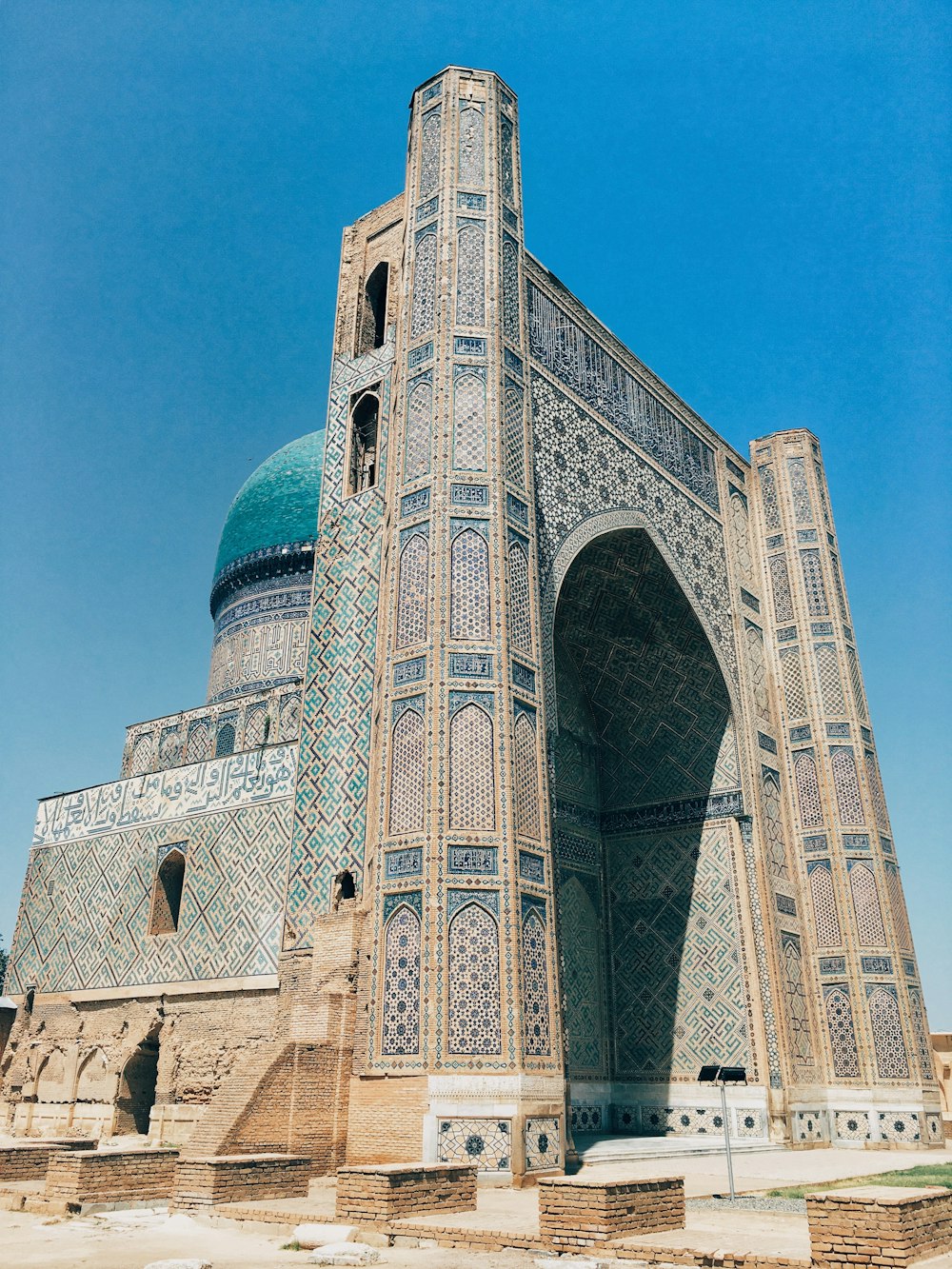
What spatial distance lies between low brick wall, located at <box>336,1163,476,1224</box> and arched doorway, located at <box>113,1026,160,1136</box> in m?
5.91

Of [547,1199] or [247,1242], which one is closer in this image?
[547,1199]

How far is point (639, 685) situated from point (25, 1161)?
7.30 m

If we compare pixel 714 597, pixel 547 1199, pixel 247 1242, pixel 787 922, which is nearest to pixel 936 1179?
pixel 547 1199

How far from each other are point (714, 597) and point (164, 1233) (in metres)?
8.53

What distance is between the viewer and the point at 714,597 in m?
11.7

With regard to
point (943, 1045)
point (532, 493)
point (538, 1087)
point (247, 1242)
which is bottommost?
point (247, 1242)

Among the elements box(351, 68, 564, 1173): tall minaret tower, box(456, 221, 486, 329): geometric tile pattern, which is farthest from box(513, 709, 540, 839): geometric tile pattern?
box(456, 221, 486, 329): geometric tile pattern

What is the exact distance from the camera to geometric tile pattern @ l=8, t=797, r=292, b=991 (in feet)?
32.0

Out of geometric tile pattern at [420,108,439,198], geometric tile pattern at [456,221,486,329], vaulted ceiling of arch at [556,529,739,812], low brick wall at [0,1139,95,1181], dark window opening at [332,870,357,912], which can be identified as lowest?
low brick wall at [0,1139,95,1181]

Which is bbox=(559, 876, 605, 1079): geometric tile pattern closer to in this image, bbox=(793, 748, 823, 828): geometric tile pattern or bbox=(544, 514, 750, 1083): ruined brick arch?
bbox=(544, 514, 750, 1083): ruined brick arch

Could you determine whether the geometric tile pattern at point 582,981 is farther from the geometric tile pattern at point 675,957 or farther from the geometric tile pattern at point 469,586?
the geometric tile pattern at point 469,586

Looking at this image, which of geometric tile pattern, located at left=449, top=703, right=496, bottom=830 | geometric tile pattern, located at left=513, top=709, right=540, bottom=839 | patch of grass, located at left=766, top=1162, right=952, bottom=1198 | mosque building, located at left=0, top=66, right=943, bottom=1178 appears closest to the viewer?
patch of grass, located at left=766, top=1162, right=952, bottom=1198

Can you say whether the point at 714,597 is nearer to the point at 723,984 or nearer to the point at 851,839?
the point at 851,839

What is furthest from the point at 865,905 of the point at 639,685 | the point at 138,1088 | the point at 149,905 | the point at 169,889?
the point at 138,1088
